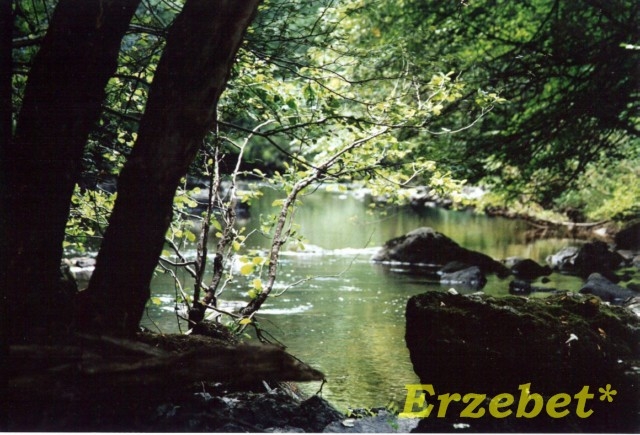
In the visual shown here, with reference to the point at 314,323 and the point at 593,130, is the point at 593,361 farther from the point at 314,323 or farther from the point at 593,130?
the point at 593,130

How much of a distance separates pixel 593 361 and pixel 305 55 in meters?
4.12

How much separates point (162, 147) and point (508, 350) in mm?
4277

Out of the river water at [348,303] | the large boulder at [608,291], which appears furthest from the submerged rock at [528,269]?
the large boulder at [608,291]

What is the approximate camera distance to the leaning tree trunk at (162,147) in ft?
9.64

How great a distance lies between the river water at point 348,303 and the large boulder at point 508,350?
0.82 m

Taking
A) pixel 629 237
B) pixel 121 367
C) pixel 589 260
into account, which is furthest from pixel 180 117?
pixel 629 237

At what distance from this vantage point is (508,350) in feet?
19.6

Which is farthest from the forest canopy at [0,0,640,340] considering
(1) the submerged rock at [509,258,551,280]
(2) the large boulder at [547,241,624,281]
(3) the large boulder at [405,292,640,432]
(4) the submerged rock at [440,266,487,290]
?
(2) the large boulder at [547,241,624,281]

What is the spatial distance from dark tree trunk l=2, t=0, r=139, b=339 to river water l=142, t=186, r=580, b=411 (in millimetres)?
2350

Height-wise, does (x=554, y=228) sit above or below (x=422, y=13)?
below

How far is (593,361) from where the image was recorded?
616cm

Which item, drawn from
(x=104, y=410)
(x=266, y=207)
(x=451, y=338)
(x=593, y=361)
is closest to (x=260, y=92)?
(x=104, y=410)

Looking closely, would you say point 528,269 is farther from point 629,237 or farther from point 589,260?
point 629,237

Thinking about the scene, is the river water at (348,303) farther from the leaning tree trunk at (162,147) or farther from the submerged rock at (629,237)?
the leaning tree trunk at (162,147)
